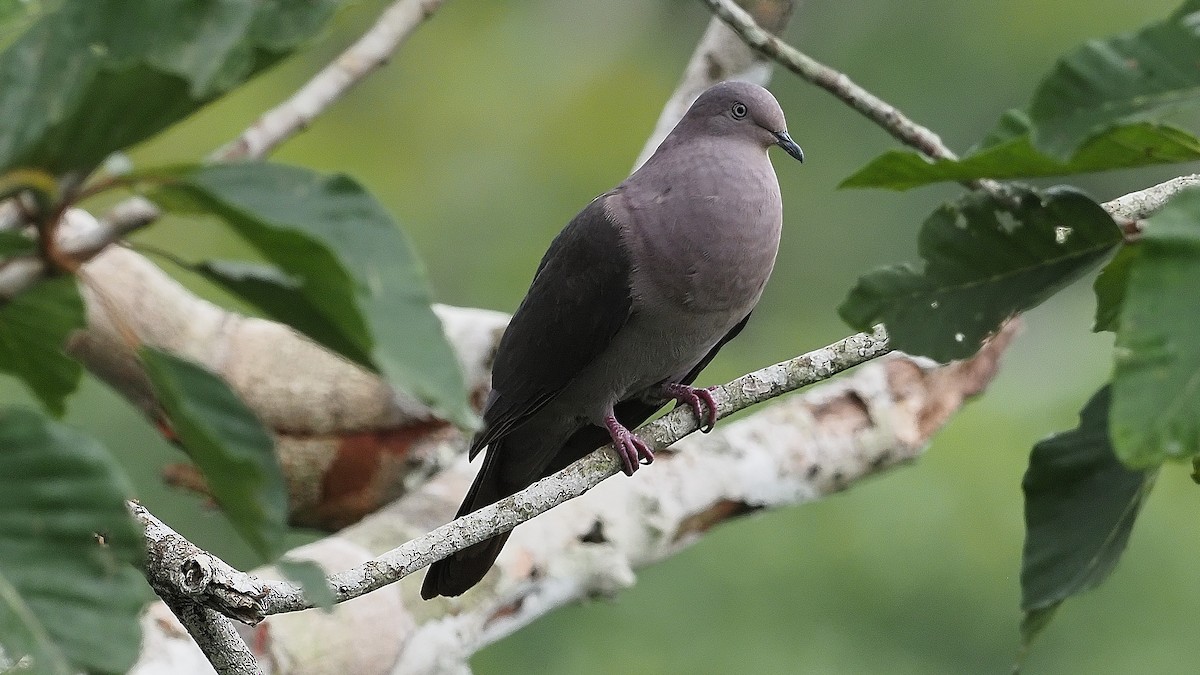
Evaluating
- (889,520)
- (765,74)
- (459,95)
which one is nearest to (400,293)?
(765,74)

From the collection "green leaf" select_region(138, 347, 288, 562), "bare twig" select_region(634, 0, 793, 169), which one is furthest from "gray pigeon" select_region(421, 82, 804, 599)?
"green leaf" select_region(138, 347, 288, 562)

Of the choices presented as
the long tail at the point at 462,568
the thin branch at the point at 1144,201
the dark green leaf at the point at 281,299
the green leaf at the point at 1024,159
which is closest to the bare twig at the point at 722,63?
the long tail at the point at 462,568

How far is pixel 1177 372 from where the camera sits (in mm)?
820

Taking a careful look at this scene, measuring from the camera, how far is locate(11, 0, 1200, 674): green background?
6496 mm

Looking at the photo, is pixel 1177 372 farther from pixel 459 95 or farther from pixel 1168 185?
pixel 459 95

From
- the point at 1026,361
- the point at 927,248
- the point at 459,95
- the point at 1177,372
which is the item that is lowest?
the point at 1177,372

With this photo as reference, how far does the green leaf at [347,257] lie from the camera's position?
75cm

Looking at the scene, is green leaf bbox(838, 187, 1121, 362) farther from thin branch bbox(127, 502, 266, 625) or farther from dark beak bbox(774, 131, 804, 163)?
dark beak bbox(774, 131, 804, 163)

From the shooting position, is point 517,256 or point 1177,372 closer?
point 1177,372

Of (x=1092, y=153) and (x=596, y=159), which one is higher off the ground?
(x=596, y=159)

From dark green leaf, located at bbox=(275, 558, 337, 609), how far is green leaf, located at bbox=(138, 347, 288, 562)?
13 millimetres

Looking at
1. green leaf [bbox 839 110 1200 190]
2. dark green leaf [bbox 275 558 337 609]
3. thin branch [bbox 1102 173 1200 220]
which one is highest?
thin branch [bbox 1102 173 1200 220]

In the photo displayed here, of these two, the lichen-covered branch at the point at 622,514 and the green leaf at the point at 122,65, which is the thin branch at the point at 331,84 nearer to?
the lichen-covered branch at the point at 622,514

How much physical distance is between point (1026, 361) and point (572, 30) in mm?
5321
